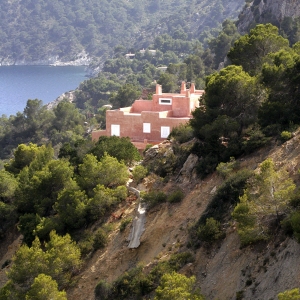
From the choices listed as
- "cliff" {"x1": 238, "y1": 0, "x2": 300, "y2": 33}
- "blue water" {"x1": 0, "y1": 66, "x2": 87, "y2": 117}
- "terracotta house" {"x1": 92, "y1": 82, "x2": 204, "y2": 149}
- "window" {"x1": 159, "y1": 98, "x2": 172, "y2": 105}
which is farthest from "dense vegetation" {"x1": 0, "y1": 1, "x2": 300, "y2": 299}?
"blue water" {"x1": 0, "y1": 66, "x2": 87, "y2": 117}

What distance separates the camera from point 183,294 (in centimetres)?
1391

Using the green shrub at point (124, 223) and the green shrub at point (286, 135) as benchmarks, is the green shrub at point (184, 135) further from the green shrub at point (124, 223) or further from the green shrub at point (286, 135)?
the green shrub at point (286, 135)

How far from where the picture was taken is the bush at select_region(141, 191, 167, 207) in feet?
68.3

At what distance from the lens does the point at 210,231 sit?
53.8ft

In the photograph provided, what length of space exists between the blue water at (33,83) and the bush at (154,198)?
83639 mm

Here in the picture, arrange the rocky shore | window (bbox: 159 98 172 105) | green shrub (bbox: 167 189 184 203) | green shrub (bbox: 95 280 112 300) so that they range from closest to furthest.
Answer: green shrub (bbox: 95 280 112 300), green shrub (bbox: 167 189 184 203), window (bbox: 159 98 172 105), the rocky shore

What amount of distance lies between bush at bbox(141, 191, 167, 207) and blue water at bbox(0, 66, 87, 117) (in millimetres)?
83639

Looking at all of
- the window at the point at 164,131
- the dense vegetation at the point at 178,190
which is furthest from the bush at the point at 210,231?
the window at the point at 164,131

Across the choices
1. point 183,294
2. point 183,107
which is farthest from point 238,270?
point 183,107

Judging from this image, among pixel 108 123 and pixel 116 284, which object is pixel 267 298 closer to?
pixel 116 284

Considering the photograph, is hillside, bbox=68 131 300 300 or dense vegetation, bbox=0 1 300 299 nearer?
hillside, bbox=68 131 300 300

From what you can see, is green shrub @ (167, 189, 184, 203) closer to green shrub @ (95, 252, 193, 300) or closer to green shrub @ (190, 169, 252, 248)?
green shrub @ (190, 169, 252, 248)

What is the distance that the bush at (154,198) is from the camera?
68.3 feet

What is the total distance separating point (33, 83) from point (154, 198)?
133 m
